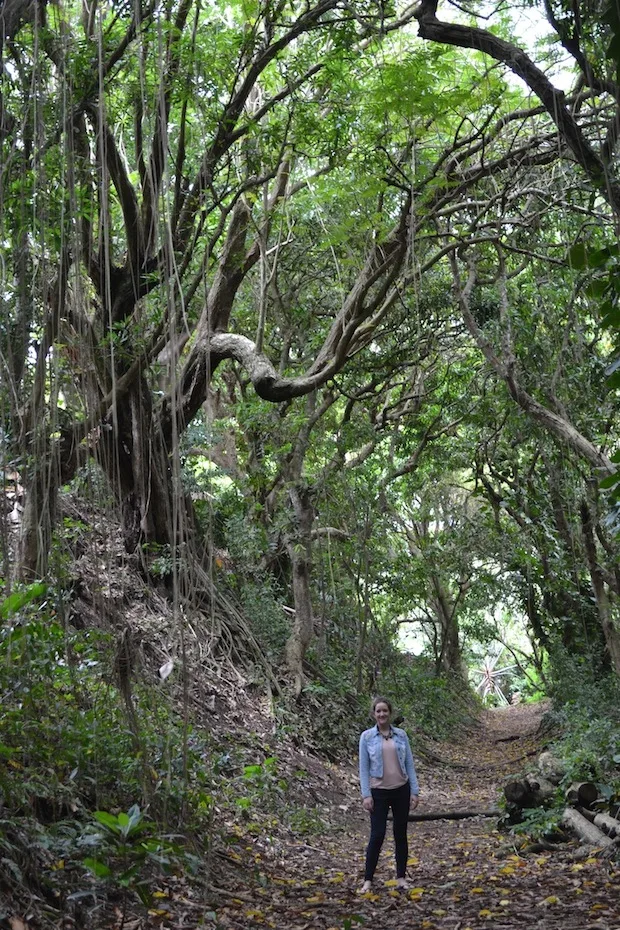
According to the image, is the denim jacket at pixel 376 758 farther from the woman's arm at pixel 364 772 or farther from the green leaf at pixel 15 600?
the green leaf at pixel 15 600

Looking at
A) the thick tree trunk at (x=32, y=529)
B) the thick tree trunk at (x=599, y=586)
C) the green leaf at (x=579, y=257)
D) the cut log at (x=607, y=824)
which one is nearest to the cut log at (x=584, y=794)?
the cut log at (x=607, y=824)

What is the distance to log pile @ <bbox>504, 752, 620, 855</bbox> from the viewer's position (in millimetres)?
5363

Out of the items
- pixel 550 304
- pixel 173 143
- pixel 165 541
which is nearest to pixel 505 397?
pixel 550 304

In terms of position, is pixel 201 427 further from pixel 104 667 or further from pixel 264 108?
pixel 104 667

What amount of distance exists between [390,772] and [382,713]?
318 millimetres

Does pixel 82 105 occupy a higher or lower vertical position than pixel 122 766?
higher

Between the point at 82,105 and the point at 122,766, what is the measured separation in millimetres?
3764

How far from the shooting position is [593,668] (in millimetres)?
12461

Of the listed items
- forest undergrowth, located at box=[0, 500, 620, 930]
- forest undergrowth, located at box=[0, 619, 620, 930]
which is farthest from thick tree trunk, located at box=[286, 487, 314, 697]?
forest undergrowth, located at box=[0, 619, 620, 930]

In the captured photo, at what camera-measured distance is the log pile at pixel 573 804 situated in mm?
5363

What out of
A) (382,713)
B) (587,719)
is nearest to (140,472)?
(382,713)

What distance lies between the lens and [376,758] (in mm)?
5121

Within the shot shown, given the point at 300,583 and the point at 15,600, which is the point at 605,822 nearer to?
the point at 15,600

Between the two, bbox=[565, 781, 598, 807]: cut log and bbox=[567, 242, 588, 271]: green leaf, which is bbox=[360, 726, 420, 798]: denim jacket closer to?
bbox=[565, 781, 598, 807]: cut log
